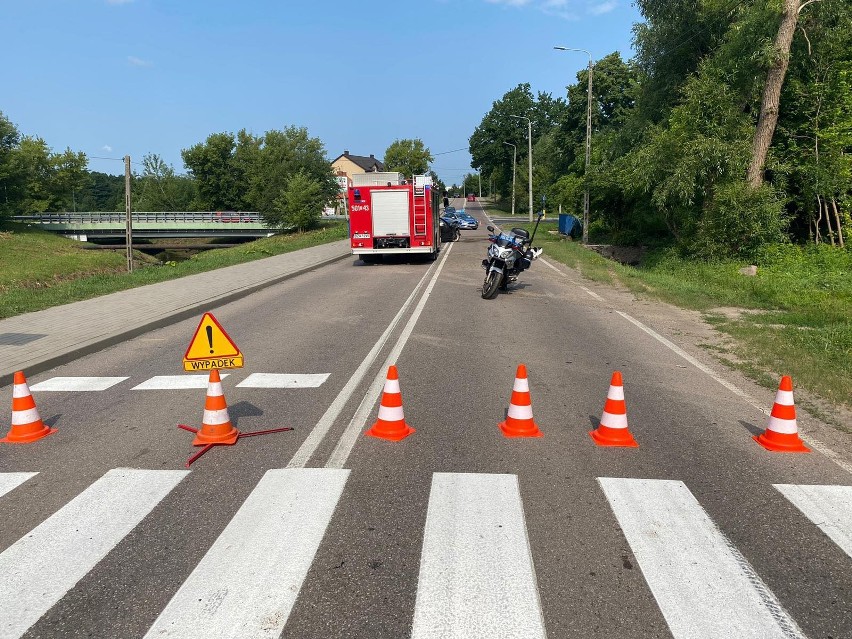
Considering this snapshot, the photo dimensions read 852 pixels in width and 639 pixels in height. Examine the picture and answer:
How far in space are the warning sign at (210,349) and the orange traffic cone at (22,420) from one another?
131 centimetres

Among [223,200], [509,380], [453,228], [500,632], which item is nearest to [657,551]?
[500,632]

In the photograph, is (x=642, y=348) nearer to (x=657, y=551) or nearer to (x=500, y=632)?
Answer: (x=657, y=551)

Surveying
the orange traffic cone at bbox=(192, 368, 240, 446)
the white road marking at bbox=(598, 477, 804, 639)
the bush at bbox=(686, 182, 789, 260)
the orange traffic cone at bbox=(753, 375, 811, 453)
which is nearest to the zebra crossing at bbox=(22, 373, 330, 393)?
the orange traffic cone at bbox=(192, 368, 240, 446)

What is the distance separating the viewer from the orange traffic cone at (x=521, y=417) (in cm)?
541

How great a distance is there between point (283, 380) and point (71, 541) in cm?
366

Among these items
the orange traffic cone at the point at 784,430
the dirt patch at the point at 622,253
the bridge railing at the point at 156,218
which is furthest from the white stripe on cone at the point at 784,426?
the bridge railing at the point at 156,218

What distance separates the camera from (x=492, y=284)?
13.6 meters

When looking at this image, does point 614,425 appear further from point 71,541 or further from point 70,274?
point 70,274

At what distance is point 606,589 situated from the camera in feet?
10.4

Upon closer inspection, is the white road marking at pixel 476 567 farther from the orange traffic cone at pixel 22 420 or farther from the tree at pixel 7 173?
the tree at pixel 7 173

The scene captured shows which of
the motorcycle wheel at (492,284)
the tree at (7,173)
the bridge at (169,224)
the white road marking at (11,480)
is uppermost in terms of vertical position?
the tree at (7,173)

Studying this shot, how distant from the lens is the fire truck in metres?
21.8

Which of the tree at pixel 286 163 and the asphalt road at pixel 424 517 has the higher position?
the tree at pixel 286 163

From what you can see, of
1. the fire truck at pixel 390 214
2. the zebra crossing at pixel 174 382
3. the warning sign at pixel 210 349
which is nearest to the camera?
the warning sign at pixel 210 349
